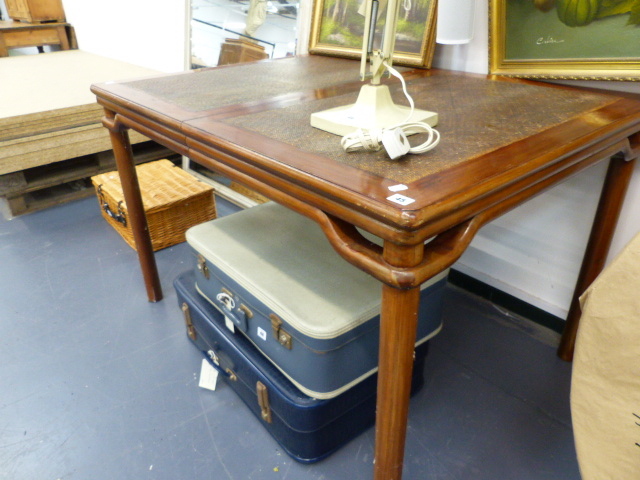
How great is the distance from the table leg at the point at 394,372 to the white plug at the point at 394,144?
17 cm

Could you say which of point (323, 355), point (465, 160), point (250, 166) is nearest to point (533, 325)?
point (323, 355)

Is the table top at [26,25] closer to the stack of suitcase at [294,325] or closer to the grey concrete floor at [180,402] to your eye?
the grey concrete floor at [180,402]

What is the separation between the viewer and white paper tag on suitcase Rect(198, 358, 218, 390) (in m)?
1.30

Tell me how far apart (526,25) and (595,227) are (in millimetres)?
540

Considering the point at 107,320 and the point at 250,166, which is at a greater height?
the point at 250,166

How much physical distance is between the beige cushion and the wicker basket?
1.58 m

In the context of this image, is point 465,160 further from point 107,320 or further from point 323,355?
point 107,320

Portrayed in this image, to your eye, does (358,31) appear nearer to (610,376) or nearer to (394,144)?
(394,144)

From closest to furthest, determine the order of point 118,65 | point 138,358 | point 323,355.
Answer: point 323,355, point 138,358, point 118,65

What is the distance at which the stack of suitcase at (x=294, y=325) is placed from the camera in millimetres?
957

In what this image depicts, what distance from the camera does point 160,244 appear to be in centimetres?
195

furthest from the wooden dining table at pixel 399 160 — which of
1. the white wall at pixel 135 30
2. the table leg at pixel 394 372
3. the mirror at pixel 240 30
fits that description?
the white wall at pixel 135 30

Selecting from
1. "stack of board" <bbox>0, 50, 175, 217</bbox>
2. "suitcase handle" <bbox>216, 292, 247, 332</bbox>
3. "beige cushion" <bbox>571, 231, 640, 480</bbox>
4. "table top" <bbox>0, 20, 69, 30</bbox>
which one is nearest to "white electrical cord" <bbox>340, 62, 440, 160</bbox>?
"beige cushion" <bbox>571, 231, 640, 480</bbox>

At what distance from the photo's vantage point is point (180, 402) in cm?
126
